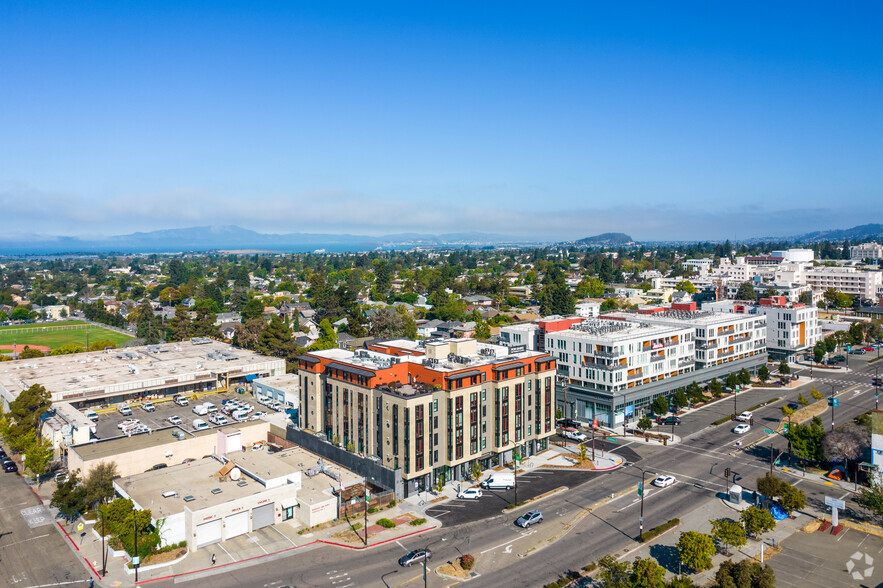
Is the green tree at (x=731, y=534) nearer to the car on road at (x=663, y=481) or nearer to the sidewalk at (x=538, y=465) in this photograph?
the car on road at (x=663, y=481)

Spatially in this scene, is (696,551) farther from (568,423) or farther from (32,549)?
(32,549)

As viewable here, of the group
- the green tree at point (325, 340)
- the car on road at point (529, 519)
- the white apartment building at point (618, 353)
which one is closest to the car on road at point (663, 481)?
the car on road at point (529, 519)

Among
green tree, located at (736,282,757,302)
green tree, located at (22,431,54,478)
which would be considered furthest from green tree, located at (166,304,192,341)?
green tree, located at (736,282,757,302)

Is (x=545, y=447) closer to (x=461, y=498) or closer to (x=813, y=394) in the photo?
(x=461, y=498)

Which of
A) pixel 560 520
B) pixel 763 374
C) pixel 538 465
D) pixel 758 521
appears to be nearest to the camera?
pixel 758 521

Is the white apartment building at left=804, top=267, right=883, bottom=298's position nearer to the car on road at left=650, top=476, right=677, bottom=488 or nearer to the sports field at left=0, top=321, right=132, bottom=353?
the car on road at left=650, top=476, right=677, bottom=488

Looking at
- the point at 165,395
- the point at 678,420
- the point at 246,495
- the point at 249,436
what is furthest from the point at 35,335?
the point at 678,420

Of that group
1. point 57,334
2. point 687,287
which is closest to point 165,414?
point 57,334
